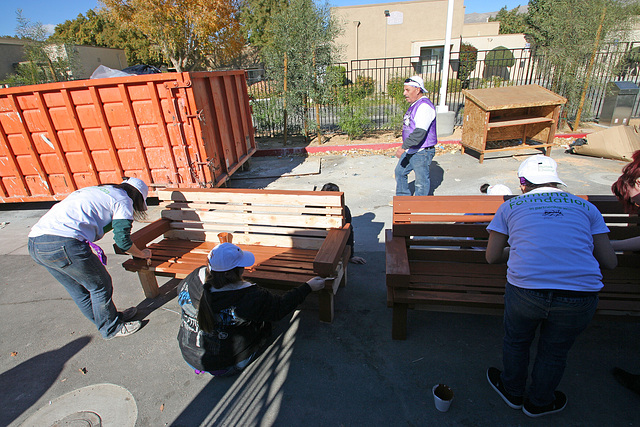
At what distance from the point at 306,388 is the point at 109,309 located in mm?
1921

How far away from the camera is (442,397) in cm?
220

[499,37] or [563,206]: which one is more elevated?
[499,37]

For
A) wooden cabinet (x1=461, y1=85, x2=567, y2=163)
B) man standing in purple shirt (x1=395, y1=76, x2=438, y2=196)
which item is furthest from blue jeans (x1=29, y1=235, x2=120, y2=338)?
wooden cabinet (x1=461, y1=85, x2=567, y2=163)

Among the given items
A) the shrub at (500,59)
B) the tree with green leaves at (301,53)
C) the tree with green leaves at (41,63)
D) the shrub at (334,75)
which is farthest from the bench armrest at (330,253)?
the tree with green leaves at (41,63)

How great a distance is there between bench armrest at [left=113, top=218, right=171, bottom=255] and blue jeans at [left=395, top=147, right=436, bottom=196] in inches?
127

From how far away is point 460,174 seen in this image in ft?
23.3

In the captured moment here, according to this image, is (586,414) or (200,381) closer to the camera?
(586,414)

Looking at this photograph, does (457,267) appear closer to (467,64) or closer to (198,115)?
(198,115)

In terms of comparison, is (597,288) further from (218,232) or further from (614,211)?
(218,232)

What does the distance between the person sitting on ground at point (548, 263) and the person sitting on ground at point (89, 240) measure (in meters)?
2.91

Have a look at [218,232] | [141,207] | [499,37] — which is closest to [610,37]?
[218,232]

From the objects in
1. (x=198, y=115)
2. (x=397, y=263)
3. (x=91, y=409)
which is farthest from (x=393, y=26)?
(x=91, y=409)

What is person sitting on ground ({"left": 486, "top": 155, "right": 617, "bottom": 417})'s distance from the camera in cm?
178

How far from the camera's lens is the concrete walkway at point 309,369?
226 cm
